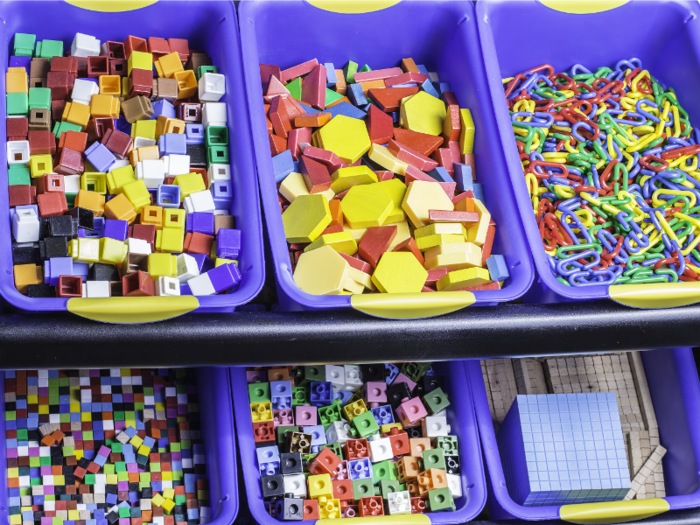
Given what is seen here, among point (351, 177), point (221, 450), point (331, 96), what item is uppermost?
point (331, 96)

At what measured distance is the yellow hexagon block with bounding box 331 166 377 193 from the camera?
1.44 metres

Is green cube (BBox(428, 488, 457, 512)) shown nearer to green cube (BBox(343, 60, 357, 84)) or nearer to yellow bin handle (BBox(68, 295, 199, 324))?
yellow bin handle (BBox(68, 295, 199, 324))

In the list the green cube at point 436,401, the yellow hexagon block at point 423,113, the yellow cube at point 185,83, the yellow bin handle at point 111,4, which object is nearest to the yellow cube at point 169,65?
the yellow cube at point 185,83

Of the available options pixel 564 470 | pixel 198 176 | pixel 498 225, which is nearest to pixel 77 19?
pixel 198 176

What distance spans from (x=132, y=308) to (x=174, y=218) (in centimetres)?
24

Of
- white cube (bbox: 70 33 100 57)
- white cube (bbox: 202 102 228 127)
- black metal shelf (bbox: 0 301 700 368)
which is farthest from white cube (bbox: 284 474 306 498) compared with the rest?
white cube (bbox: 70 33 100 57)

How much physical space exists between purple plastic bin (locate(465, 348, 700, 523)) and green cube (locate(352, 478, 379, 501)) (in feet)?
0.73

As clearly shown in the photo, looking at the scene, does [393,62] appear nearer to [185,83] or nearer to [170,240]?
[185,83]

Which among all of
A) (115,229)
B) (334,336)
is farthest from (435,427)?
(115,229)

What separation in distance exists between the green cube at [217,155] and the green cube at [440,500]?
2.35ft

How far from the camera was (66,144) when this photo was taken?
136cm

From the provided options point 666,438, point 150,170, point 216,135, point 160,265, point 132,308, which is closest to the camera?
point 132,308

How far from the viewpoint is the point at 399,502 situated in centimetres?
136

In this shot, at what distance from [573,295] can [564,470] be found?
0.33 meters
